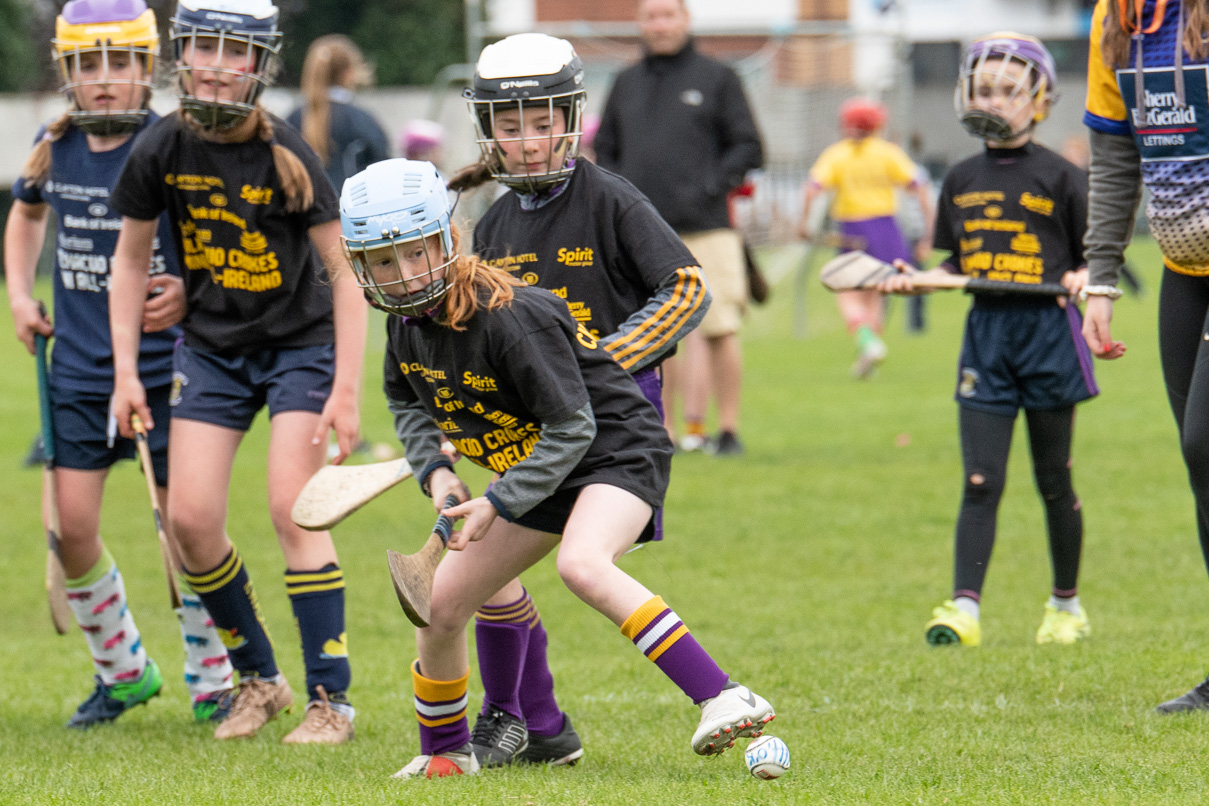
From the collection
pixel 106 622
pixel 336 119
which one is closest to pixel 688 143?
pixel 336 119

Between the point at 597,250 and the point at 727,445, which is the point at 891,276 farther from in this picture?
the point at 727,445

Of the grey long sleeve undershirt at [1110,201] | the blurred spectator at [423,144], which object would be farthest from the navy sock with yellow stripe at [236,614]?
the blurred spectator at [423,144]

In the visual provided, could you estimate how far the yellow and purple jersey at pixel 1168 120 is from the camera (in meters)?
4.01

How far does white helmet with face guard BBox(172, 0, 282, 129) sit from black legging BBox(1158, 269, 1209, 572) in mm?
2642

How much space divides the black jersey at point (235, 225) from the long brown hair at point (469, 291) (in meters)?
1.09

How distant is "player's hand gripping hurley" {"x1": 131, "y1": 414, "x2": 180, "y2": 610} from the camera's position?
14.7 feet

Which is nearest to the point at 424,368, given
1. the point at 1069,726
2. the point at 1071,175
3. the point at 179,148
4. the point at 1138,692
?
the point at 179,148

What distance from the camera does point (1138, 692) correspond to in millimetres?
4625

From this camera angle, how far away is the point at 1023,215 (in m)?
5.58

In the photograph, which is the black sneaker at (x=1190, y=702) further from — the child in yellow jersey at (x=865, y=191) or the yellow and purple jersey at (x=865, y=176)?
the yellow and purple jersey at (x=865, y=176)

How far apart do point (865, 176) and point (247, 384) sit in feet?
33.2

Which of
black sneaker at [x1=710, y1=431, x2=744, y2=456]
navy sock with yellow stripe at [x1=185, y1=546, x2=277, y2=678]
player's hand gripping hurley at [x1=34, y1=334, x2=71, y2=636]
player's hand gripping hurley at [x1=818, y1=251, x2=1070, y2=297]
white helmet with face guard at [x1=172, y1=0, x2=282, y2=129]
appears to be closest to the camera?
white helmet with face guard at [x1=172, y1=0, x2=282, y2=129]

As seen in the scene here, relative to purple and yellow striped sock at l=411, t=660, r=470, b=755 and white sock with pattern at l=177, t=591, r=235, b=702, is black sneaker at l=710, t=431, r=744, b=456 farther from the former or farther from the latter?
purple and yellow striped sock at l=411, t=660, r=470, b=755

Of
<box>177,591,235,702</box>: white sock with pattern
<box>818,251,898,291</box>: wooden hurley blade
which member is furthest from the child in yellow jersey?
<box>177,591,235,702</box>: white sock with pattern
